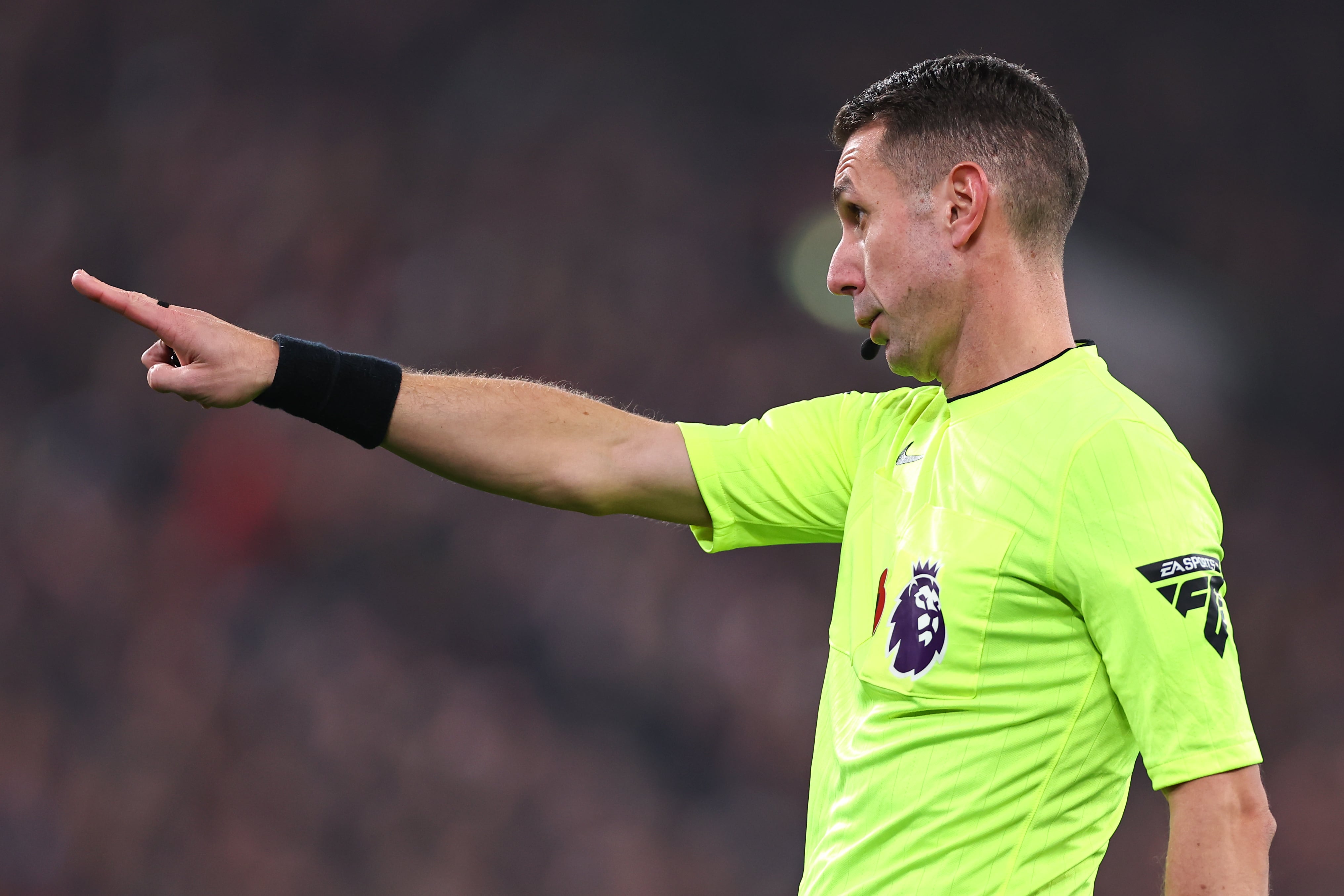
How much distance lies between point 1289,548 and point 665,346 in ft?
6.39

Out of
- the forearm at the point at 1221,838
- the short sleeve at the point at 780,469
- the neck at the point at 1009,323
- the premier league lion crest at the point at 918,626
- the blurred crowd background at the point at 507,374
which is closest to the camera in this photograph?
the forearm at the point at 1221,838

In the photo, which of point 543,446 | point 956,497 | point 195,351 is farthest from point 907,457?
point 195,351

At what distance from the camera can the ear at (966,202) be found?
1216mm

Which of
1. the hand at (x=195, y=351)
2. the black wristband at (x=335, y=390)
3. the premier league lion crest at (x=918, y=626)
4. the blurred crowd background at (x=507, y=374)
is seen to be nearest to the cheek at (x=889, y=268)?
the premier league lion crest at (x=918, y=626)

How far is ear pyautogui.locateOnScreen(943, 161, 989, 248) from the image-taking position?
1.22 metres

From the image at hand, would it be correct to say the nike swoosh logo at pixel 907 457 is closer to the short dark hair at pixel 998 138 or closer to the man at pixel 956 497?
the man at pixel 956 497

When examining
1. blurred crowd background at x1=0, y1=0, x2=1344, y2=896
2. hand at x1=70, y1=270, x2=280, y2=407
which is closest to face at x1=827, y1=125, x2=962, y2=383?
hand at x1=70, y1=270, x2=280, y2=407

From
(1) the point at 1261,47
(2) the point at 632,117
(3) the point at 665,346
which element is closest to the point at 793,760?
(3) the point at 665,346

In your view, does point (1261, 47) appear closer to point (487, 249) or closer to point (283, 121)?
point (487, 249)

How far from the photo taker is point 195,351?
1185 millimetres

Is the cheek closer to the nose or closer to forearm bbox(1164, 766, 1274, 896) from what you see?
the nose

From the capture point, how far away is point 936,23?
368 centimetres

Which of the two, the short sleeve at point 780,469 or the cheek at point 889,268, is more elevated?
the cheek at point 889,268

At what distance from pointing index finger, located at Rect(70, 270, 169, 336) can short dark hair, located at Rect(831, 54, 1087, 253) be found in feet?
2.49
